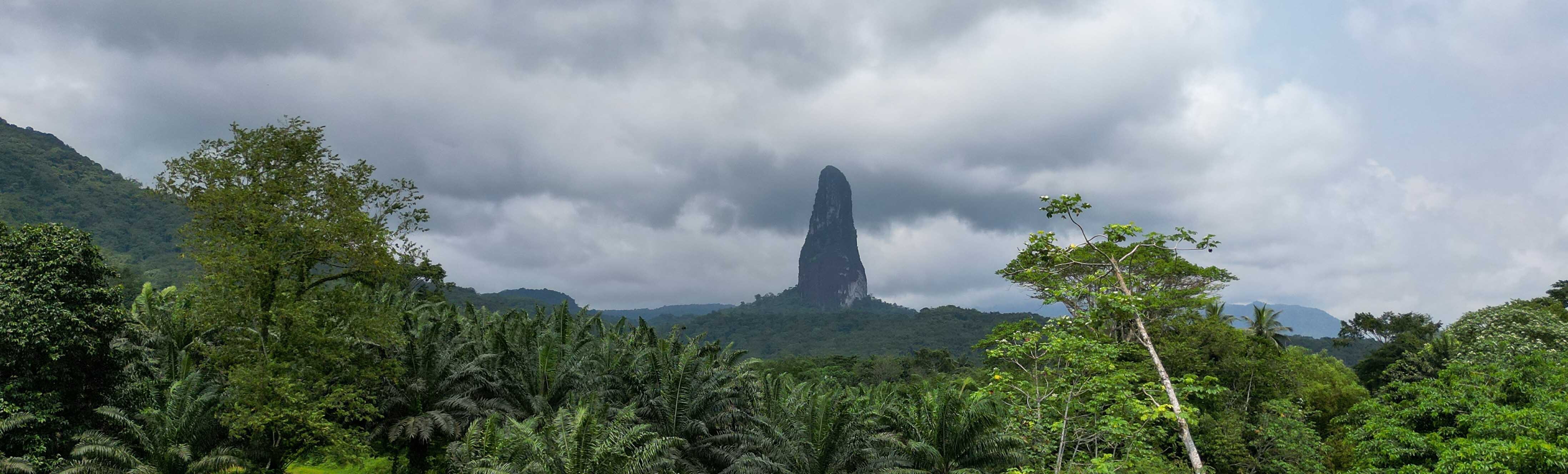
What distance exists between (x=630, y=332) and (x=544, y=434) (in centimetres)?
870

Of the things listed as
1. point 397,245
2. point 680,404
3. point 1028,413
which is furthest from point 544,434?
point 1028,413

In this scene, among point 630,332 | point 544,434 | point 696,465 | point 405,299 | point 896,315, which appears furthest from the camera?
point 896,315

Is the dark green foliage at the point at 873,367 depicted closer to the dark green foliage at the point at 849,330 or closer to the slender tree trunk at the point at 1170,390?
the slender tree trunk at the point at 1170,390

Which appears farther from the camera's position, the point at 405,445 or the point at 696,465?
the point at 405,445

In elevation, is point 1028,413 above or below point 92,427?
above

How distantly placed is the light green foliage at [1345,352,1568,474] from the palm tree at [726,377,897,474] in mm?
10336

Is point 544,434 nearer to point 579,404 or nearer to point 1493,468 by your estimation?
point 579,404

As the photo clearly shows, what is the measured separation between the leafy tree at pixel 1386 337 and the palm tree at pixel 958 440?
73.6ft

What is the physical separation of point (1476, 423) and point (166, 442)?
1034 inches

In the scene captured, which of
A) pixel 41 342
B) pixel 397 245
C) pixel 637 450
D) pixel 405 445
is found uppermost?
pixel 397 245

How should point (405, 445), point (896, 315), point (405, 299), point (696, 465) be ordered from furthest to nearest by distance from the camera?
point (896, 315) → point (405, 299) → point (405, 445) → point (696, 465)

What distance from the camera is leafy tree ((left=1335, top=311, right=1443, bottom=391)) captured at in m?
39.4

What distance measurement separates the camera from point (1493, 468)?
34.6ft

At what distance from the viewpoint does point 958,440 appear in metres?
18.7
